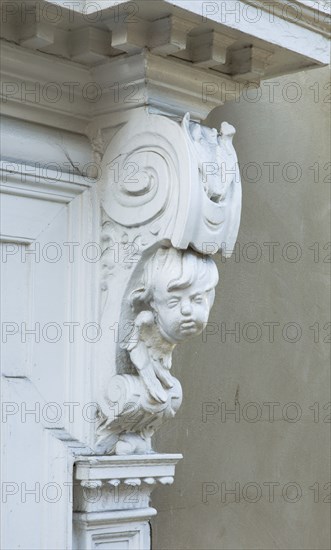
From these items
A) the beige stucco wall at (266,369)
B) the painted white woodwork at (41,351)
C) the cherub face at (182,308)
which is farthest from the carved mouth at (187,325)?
the beige stucco wall at (266,369)

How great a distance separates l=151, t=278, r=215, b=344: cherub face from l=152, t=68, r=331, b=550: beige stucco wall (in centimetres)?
52

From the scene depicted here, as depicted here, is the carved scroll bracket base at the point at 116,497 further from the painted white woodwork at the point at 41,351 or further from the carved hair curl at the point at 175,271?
the carved hair curl at the point at 175,271

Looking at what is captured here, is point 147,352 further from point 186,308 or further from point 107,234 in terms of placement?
point 107,234

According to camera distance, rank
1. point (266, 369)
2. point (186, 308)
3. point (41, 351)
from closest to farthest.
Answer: point (186, 308) < point (41, 351) < point (266, 369)

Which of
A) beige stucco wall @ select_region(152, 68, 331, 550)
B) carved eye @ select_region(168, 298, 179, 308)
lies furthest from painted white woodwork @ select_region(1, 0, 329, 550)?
beige stucco wall @ select_region(152, 68, 331, 550)

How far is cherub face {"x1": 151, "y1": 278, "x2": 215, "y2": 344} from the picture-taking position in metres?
2.77

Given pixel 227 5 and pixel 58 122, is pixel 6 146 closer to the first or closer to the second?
pixel 58 122

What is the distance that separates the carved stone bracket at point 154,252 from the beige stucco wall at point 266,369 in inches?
16.7

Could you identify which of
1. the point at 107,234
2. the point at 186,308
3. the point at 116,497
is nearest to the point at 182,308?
the point at 186,308

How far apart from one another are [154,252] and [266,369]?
0.82m

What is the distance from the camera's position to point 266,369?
353cm

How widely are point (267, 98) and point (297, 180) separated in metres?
0.25

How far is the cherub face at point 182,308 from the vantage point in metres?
2.77

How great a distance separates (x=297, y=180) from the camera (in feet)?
12.1
